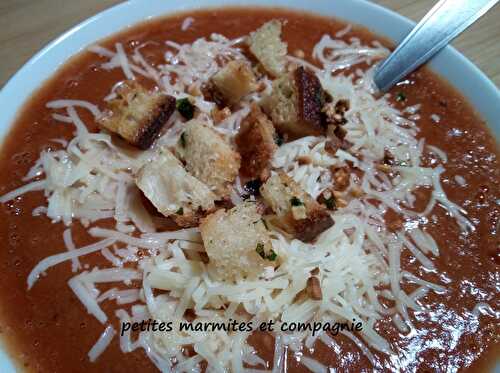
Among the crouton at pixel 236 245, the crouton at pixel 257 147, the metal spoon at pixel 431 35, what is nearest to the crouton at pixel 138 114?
the crouton at pixel 257 147

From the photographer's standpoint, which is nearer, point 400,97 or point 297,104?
point 297,104

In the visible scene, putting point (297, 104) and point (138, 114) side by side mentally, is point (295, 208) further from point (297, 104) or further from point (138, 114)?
point (138, 114)

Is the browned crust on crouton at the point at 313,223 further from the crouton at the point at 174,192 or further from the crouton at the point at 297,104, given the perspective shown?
the crouton at the point at 297,104

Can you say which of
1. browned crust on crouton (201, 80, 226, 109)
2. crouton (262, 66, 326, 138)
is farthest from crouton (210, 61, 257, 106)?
crouton (262, 66, 326, 138)

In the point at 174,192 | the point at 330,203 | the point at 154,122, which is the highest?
the point at 154,122

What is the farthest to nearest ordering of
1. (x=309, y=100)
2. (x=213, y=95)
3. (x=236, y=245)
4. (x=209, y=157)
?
1. (x=213, y=95)
2. (x=309, y=100)
3. (x=209, y=157)
4. (x=236, y=245)

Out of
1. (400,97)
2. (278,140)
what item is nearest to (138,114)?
(278,140)

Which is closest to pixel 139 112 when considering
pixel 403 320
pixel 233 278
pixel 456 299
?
pixel 233 278

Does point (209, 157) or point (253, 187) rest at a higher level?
point (209, 157)
